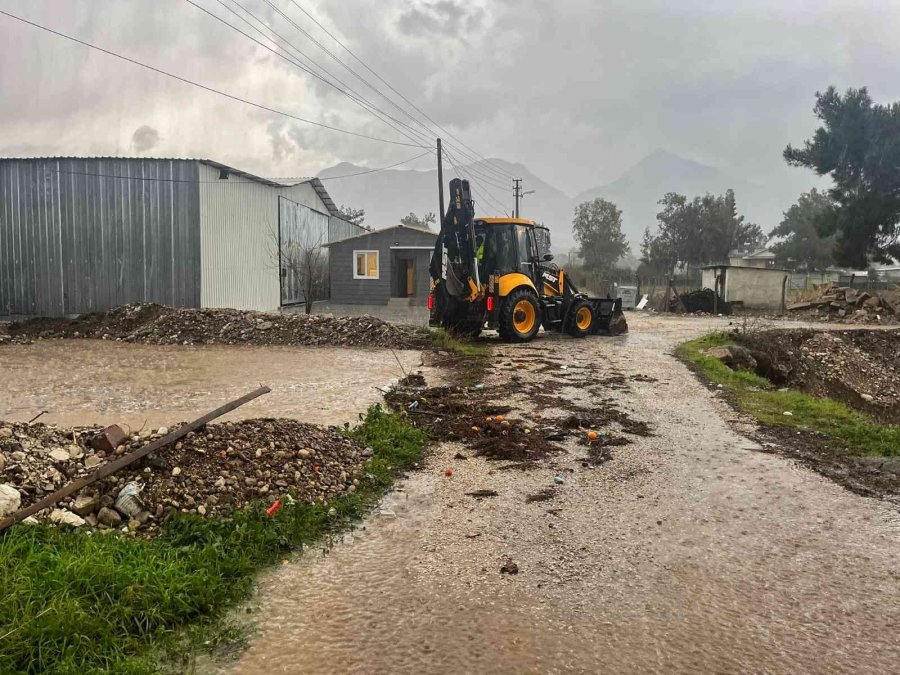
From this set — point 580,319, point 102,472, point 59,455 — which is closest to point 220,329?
point 580,319

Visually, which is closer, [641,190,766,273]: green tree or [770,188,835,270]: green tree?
[770,188,835,270]: green tree

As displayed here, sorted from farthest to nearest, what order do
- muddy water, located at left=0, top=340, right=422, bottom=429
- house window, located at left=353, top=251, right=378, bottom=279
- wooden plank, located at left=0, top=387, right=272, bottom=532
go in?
house window, located at left=353, top=251, right=378, bottom=279, muddy water, located at left=0, top=340, right=422, bottom=429, wooden plank, located at left=0, top=387, right=272, bottom=532

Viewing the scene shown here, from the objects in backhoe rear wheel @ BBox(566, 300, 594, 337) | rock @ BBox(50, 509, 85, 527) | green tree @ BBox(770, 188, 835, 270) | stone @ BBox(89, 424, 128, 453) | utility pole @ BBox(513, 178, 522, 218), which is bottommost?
rock @ BBox(50, 509, 85, 527)

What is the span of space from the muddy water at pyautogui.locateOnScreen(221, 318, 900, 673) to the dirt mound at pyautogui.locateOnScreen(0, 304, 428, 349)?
32.4 feet

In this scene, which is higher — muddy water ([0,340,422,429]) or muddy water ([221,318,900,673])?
muddy water ([0,340,422,429])

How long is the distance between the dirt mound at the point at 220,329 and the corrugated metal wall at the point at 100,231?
3.89 feet

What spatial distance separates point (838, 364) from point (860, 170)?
18.2 m

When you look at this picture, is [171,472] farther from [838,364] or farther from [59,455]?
[838,364]

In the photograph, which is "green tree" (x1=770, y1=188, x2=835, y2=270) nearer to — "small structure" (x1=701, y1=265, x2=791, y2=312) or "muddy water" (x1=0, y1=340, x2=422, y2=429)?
"small structure" (x1=701, y1=265, x2=791, y2=312)

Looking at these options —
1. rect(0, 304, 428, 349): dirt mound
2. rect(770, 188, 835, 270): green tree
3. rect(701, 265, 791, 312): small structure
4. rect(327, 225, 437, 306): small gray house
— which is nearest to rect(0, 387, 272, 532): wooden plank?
rect(0, 304, 428, 349): dirt mound

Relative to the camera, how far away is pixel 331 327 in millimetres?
16391

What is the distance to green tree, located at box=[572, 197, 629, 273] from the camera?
3007 inches

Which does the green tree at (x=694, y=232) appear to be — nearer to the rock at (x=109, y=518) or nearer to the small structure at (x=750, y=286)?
the small structure at (x=750, y=286)

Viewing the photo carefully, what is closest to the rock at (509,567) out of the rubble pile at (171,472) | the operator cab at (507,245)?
the rubble pile at (171,472)
